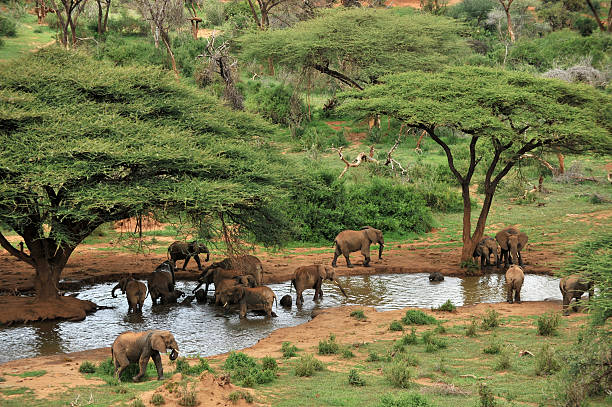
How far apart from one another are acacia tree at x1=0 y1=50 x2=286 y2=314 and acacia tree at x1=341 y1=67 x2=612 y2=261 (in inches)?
179

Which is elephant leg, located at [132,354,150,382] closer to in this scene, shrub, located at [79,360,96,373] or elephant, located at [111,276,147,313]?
shrub, located at [79,360,96,373]

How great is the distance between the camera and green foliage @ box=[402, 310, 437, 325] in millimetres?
14898

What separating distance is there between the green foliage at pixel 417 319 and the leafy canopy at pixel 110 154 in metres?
4.24

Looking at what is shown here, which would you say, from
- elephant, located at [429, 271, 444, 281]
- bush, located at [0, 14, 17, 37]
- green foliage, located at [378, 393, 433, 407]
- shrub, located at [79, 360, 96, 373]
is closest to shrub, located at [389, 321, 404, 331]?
green foliage, located at [378, 393, 433, 407]

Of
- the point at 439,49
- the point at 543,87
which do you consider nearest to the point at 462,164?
the point at 439,49

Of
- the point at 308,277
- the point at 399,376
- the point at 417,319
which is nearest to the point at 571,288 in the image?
the point at 417,319

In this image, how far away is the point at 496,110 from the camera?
67.1 ft

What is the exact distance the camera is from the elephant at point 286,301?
1703 centimetres

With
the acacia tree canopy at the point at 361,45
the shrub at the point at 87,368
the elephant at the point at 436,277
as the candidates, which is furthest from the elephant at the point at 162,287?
the acacia tree canopy at the point at 361,45

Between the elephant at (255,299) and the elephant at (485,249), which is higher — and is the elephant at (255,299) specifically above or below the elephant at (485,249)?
below

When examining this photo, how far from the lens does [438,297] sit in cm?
1791

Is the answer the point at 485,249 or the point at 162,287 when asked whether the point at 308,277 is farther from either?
the point at 485,249

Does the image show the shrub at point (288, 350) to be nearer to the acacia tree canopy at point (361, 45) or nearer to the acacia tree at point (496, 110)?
the acacia tree at point (496, 110)

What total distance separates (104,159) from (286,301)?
5259 millimetres
